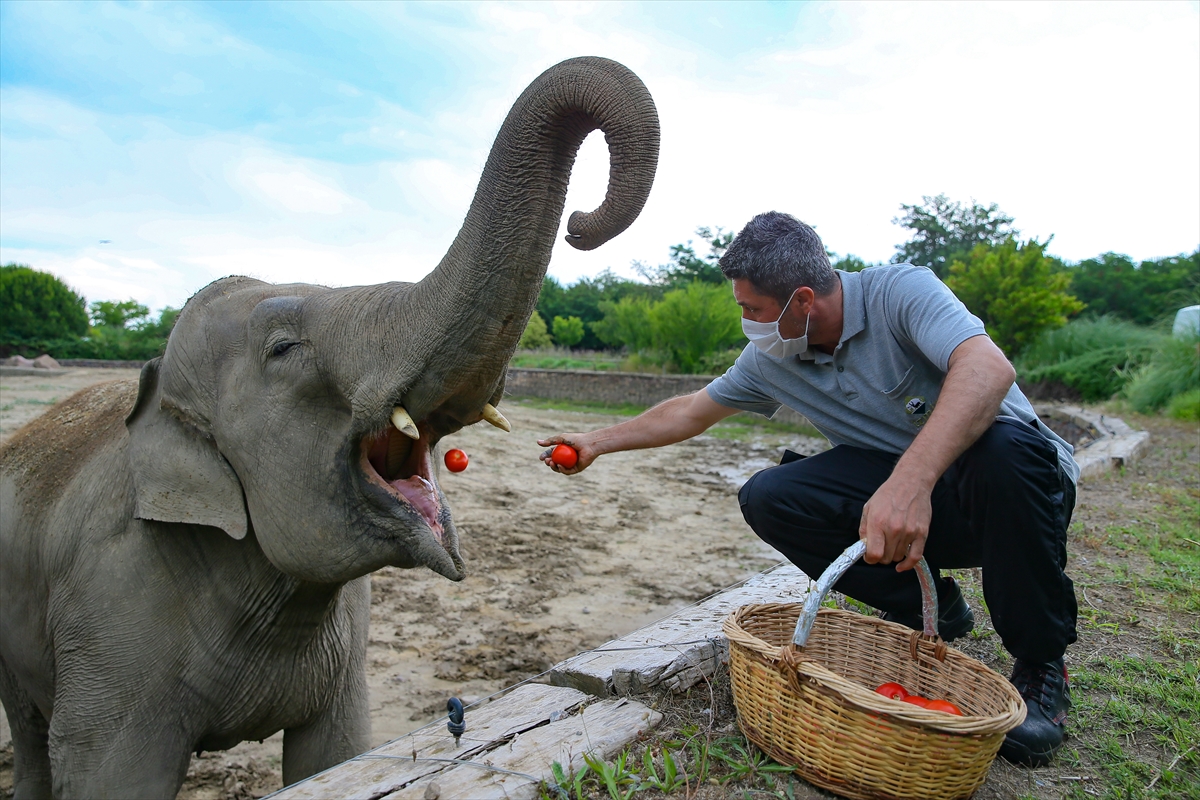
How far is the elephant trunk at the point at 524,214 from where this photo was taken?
181cm

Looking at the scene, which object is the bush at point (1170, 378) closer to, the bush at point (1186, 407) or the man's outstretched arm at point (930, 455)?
the bush at point (1186, 407)

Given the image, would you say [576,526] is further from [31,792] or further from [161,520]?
[161,520]

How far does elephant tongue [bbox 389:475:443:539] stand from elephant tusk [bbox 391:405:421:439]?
25 cm

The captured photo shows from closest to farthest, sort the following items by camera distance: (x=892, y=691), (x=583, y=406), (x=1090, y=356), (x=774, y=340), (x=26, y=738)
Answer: (x=892, y=691)
(x=774, y=340)
(x=26, y=738)
(x=1090, y=356)
(x=583, y=406)

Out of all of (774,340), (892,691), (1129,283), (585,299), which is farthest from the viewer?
→ (585,299)

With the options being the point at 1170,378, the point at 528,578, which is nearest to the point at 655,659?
the point at 528,578

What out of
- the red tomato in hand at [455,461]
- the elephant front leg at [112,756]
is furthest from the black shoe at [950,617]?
the elephant front leg at [112,756]

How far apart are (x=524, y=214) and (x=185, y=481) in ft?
4.19

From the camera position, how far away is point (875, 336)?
266 cm

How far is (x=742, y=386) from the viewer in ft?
9.99

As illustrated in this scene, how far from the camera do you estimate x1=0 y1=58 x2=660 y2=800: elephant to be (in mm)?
1938

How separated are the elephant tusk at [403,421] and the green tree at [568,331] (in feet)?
161

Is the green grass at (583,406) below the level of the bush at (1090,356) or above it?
below

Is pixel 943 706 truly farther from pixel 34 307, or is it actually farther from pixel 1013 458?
pixel 34 307
